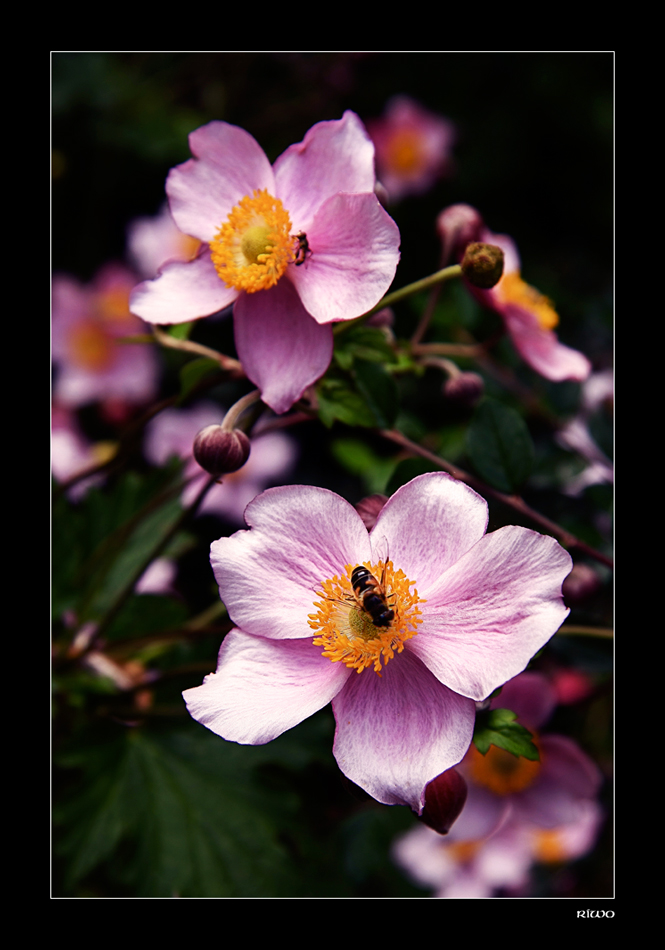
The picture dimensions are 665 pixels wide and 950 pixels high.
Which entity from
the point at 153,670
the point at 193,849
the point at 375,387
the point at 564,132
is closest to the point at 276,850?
the point at 193,849

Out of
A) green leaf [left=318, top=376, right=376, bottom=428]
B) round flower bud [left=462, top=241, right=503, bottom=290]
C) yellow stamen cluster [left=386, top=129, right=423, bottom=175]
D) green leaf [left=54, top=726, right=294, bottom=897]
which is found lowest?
green leaf [left=54, top=726, right=294, bottom=897]

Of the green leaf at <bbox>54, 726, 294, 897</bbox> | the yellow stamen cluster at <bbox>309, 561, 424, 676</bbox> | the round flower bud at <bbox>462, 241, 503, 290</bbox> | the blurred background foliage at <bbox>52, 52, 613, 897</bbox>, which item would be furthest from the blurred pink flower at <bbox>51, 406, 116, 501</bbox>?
the round flower bud at <bbox>462, 241, 503, 290</bbox>

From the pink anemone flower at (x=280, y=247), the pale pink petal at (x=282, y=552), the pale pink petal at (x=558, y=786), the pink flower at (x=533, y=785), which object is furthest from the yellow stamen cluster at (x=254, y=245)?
the pale pink petal at (x=558, y=786)

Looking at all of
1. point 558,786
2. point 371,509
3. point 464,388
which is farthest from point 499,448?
point 558,786

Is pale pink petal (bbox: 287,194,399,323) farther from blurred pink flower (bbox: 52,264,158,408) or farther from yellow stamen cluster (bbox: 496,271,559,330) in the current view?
blurred pink flower (bbox: 52,264,158,408)

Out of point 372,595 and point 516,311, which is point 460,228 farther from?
point 372,595

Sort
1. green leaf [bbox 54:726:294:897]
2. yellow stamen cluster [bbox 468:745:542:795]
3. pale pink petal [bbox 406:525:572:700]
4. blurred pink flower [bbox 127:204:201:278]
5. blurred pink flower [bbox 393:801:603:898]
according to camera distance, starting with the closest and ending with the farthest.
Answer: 1. pale pink petal [bbox 406:525:572:700]
2. green leaf [bbox 54:726:294:897]
3. yellow stamen cluster [bbox 468:745:542:795]
4. blurred pink flower [bbox 393:801:603:898]
5. blurred pink flower [bbox 127:204:201:278]

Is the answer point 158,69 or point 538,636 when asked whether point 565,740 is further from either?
point 158,69
